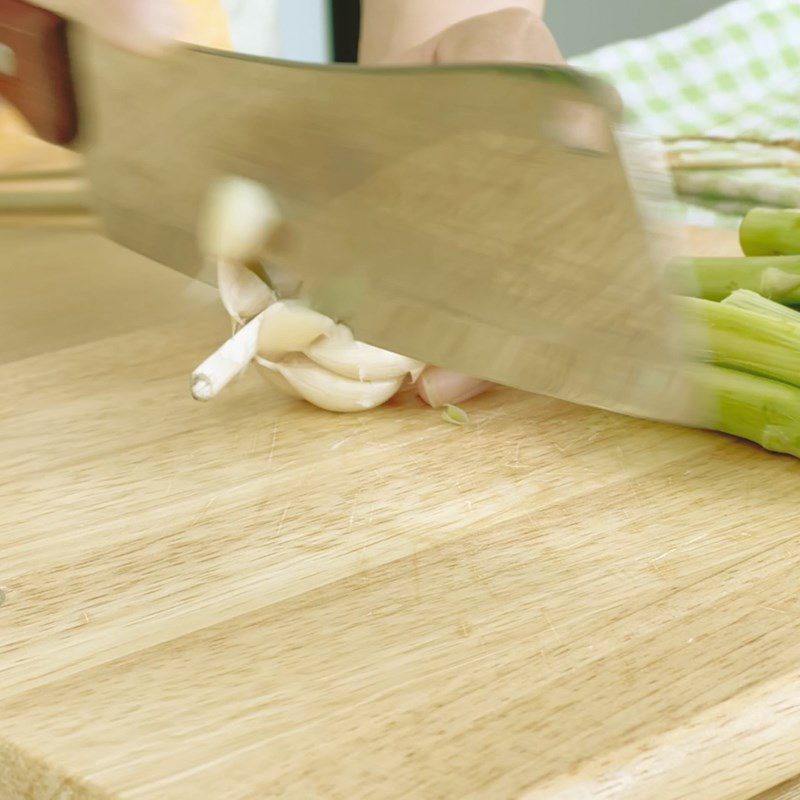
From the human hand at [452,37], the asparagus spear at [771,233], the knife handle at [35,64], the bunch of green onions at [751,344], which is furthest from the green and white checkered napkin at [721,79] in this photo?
the knife handle at [35,64]

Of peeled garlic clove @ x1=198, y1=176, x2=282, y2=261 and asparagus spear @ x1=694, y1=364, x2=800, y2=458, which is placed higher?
peeled garlic clove @ x1=198, y1=176, x2=282, y2=261

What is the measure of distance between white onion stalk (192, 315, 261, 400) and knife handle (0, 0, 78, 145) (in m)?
0.23

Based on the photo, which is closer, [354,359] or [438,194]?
[438,194]

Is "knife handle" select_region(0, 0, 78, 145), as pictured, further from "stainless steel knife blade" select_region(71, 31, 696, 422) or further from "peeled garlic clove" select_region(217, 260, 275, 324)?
"peeled garlic clove" select_region(217, 260, 275, 324)

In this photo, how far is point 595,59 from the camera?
2.24 meters

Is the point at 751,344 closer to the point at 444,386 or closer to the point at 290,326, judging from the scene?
the point at 444,386

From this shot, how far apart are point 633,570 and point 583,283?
0.20 m

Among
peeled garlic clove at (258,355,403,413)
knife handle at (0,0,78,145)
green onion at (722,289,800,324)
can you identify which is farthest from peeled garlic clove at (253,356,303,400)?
green onion at (722,289,800,324)

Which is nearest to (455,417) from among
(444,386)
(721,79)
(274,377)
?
(444,386)

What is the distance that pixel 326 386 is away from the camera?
100 cm

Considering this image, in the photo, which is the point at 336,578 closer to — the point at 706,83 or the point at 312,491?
the point at 312,491

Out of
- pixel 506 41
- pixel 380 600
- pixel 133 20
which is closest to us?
pixel 380 600

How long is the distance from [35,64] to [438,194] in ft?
1.17

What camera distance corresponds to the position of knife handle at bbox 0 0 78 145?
3.02ft
